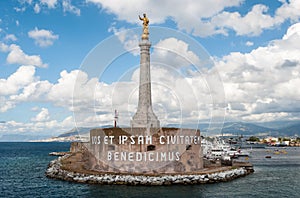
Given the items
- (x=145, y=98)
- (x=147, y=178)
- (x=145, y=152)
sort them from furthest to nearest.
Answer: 1. (x=145, y=98)
2. (x=145, y=152)
3. (x=147, y=178)

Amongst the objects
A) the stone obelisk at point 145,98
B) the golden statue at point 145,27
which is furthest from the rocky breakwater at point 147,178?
the golden statue at point 145,27

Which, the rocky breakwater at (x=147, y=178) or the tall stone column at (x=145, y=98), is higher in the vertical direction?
A: the tall stone column at (x=145, y=98)

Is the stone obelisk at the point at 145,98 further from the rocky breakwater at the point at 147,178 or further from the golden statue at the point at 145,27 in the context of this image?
the rocky breakwater at the point at 147,178

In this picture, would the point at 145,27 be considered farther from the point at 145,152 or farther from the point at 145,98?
the point at 145,152

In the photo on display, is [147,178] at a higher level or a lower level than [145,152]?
lower

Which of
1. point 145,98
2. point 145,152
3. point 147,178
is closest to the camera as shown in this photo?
point 147,178

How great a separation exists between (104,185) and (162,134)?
22.4 ft

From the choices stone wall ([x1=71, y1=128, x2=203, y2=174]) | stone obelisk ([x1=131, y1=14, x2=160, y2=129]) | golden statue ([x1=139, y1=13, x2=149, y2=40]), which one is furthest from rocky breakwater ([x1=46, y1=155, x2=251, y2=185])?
golden statue ([x1=139, y1=13, x2=149, y2=40])

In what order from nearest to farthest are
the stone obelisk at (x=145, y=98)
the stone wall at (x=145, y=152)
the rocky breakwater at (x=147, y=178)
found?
the rocky breakwater at (x=147, y=178), the stone wall at (x=145, y=152), the stone obelisk at (x=145, y=98)

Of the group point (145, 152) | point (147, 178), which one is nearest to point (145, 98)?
point (145, 152)

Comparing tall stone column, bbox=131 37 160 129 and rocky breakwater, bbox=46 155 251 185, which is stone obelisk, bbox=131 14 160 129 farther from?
rocky breakwater, bbox=46 155 251 185

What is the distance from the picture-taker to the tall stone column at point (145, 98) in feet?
111

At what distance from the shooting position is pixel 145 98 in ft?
113

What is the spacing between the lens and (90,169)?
35344mm
